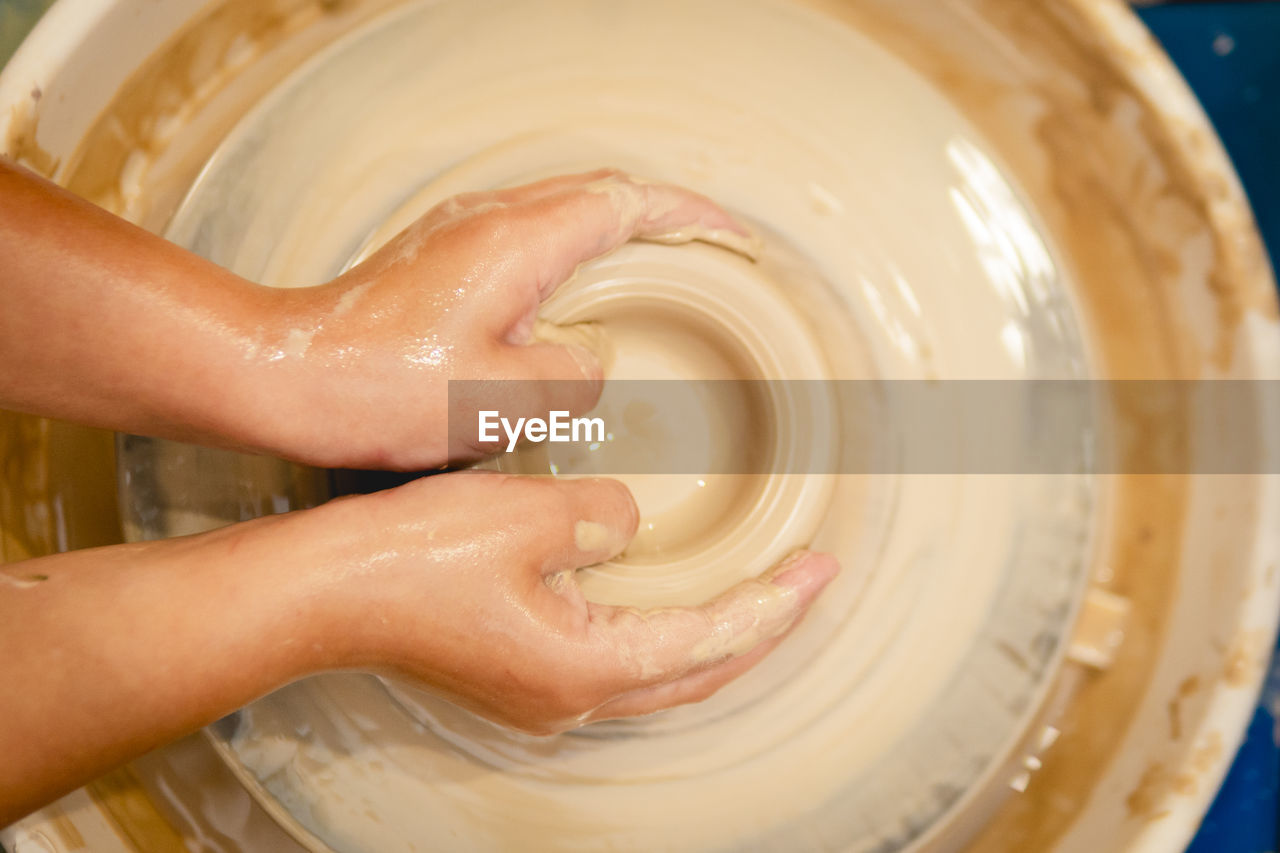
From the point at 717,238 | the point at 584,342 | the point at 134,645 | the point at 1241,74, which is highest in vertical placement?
the point at 1241,74

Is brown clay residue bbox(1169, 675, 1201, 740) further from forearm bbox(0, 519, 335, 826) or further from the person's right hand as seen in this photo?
forearm bbox(0, 519, 335, 826)

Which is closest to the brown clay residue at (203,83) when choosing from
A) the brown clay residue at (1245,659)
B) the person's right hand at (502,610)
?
the person's right hand at (502,610)

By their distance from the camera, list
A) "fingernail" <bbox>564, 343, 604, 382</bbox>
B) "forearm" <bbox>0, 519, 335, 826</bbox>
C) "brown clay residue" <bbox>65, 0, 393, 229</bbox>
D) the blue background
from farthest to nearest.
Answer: the blue background
"brown clay residue" <bbox>65, 0, 393, 229</bbox>
"fingernail" <bbox>564, 343, 604, 382</bbox>
"forearm" <bbox>0, 519, 335, 826</bbox>

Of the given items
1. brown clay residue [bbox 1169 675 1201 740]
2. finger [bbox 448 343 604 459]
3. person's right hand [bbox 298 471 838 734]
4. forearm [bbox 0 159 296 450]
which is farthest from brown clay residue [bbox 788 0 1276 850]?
forearm [bbox 0 159 296 450]

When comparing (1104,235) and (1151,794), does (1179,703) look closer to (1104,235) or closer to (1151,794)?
(1151,794)

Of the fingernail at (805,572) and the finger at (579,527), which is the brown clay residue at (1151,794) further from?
the finger at (579,527)

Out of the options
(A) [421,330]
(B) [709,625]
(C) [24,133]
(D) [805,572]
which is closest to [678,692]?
(B) [709,625]
